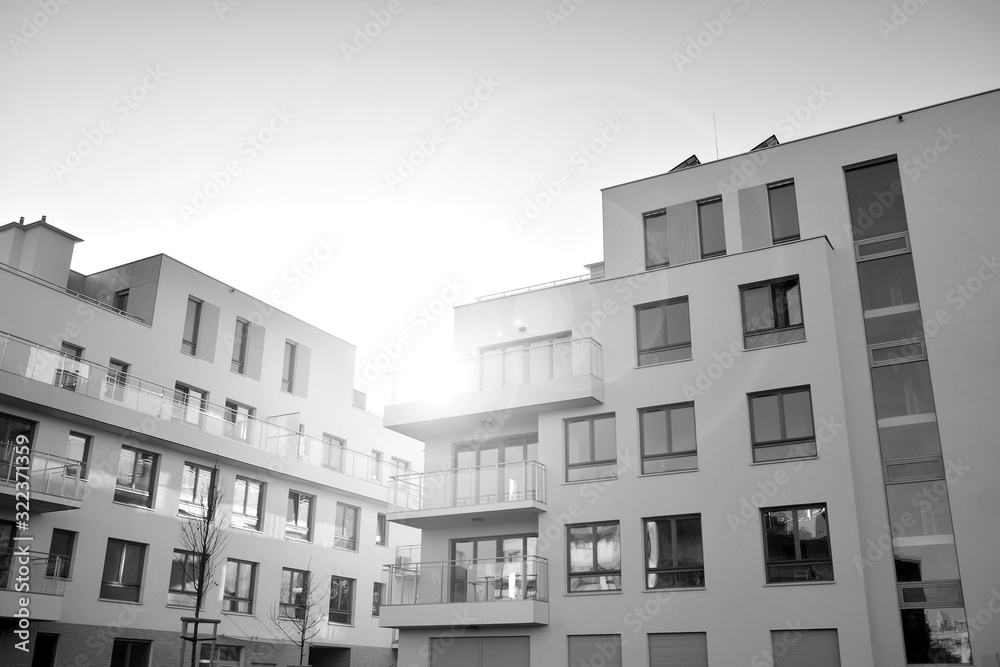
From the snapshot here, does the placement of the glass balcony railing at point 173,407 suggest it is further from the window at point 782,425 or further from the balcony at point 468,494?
the window at point 782,425

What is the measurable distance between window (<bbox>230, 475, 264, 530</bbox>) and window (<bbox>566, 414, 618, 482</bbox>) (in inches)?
536

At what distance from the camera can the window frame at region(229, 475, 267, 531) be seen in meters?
30.1

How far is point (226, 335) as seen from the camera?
32.1 metres

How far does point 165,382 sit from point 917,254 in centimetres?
2281

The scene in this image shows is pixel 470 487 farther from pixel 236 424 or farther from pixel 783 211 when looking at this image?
pixel 236 424

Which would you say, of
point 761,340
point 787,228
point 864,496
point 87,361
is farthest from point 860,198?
point 87,361

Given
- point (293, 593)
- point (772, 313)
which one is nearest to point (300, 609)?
point (293, 593)

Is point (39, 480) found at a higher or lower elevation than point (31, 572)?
higher

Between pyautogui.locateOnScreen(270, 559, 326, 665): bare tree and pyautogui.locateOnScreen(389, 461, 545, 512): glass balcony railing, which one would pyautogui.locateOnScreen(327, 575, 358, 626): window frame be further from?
pyautogui.locateOnScreen(389, 461, 545, 512): glass balcony railing

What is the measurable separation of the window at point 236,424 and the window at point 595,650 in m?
14.8

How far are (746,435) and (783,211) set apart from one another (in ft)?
19.4

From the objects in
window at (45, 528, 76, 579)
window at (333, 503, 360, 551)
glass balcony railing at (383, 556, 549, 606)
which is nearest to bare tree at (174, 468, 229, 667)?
window at (45, 528, 76, 579)

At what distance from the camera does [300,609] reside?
104 feet

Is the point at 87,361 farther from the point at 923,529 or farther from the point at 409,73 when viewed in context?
the point at 923,529
